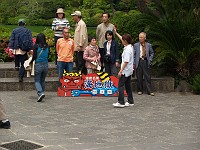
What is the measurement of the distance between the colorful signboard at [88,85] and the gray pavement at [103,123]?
315mm

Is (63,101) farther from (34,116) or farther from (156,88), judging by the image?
(156,88)

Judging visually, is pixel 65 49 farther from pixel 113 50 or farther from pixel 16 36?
pixel 16 36

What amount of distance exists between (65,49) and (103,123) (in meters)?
3.71

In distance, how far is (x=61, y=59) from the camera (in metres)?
11.9

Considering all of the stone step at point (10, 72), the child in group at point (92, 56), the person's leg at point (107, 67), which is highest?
the child in group at point (92, 56)

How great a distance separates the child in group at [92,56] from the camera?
1223 cm

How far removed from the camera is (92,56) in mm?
12328

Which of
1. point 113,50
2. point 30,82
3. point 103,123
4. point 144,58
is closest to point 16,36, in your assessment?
point 30,82

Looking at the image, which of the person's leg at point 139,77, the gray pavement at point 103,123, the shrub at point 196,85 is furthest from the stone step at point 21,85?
the shrub at point 196,85

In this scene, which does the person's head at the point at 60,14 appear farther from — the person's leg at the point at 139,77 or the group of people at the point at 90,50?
the person's leg at the point at 139,77

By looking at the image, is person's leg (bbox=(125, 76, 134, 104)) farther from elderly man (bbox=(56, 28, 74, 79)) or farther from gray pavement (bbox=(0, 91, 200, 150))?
elderly man (bbox=(56, 28, 74, 79))

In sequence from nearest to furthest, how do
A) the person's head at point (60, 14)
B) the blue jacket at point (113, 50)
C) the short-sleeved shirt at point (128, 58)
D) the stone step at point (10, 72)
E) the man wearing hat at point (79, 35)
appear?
the short-sleeved shirt at point (128, 58) → the blue jacket at point (113, 50) → the man wearing hat at point (79, 35) → the person's head at point (60, 14) → the stone step at point (10, 72)

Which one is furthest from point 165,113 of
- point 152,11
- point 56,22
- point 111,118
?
point 152,11

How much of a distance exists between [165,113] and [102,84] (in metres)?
2.67
